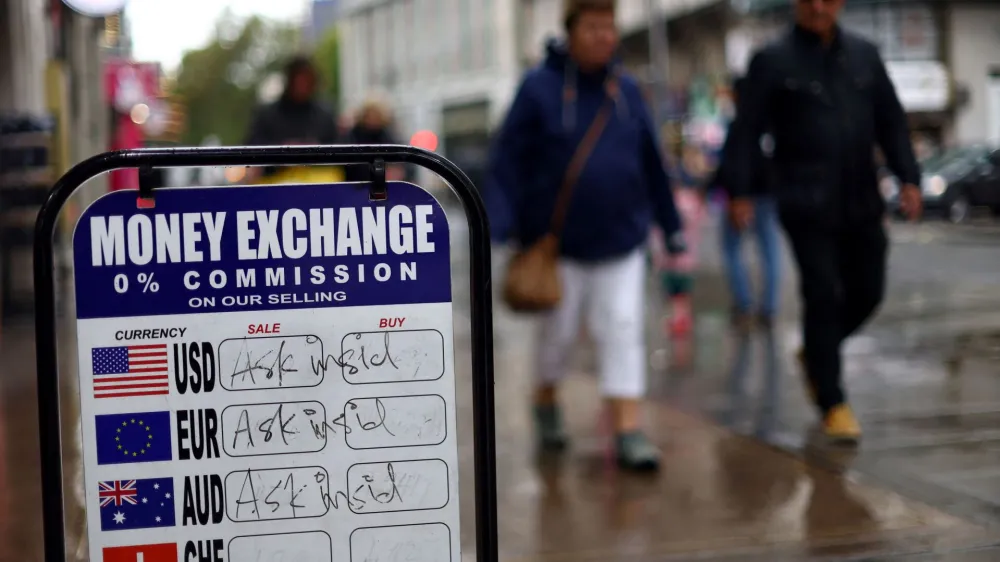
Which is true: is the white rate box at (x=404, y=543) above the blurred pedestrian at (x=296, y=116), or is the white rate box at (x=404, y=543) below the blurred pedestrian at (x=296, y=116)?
below

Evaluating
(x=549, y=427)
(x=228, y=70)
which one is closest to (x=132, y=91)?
(x=549, y=427)

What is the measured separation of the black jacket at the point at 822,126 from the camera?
5742mm

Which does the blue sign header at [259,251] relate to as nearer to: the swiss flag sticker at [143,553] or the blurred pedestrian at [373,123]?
the swiss flag sticker at [143,553]

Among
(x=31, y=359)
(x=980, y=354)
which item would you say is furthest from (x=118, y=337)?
(x=31, y=359)

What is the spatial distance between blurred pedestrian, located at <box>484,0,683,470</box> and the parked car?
13.9 meters

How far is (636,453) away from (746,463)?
0.47 meters

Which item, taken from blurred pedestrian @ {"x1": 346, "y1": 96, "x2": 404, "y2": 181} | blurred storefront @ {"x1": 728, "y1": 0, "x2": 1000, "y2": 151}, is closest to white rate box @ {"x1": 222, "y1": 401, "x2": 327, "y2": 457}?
blurred storefront @ {"x1": 728, "y1": 0, "x2": 1000, "y2": 151}

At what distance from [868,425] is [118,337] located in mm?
4210

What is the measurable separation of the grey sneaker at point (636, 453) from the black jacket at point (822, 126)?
1207mm

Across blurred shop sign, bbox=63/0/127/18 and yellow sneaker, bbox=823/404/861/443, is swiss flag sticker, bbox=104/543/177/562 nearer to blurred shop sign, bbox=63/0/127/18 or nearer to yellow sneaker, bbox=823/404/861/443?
yellow sneaker, bbox=823/404/861/443

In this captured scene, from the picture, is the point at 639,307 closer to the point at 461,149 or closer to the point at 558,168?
the point at 558,168

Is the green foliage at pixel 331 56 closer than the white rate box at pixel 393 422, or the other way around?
the white rate box at pixel 393 422

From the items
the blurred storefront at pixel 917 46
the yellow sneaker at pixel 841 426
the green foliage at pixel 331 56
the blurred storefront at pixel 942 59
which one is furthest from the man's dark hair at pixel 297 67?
the green foliage at pixel 331 56

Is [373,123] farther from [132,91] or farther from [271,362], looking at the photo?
[132,91]
